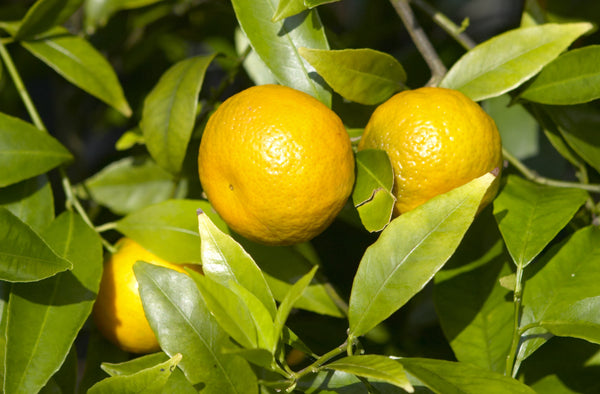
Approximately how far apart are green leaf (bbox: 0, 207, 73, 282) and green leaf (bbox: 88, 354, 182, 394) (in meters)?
0.13

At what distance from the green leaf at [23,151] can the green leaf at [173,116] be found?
0.15 meters

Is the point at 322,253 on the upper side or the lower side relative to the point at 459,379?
lower

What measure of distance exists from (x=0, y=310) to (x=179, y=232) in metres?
0.23

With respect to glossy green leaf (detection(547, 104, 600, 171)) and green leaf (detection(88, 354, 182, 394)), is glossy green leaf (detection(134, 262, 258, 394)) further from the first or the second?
glossy green leaf (detection(547, 104, 600, 171))

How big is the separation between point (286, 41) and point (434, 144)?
0.78ft

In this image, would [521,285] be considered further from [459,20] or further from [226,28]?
[459,20]

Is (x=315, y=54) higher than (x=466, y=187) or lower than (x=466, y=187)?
higher

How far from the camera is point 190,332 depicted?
644 mm

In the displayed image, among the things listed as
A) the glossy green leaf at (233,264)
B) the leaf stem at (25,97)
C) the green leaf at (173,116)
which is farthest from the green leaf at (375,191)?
the leaf stem at (25,97)

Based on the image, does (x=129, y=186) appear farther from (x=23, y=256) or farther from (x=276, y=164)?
(x=276, y=164)

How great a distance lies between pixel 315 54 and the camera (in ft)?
2.21

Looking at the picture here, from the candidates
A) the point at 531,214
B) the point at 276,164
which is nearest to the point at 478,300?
the point at 531,214

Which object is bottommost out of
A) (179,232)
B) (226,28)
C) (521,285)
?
(521,285)

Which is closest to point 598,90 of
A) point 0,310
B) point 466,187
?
point 466,187
